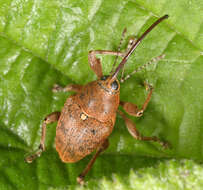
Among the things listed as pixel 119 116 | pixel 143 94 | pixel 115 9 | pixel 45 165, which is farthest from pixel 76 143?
pixel 115 9

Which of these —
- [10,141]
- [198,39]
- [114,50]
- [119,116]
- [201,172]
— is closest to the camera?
[201,172]

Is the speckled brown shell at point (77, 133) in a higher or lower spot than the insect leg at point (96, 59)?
lower

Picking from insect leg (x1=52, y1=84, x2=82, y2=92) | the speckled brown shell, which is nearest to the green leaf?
insect leg (x1=52, y1=84, x2=82, y2=92)

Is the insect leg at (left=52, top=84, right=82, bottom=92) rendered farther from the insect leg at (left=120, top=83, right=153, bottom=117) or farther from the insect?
the insect leg at (left=120, top=83, right=153, bottom=117)

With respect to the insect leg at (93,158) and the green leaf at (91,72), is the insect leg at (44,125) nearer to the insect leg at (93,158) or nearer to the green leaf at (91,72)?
the green leaf at (91,72)

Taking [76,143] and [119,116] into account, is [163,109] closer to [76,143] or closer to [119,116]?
[119,116]

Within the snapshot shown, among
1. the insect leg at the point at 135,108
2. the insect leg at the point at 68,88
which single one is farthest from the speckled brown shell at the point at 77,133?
the insect leg at the point at 135,108
